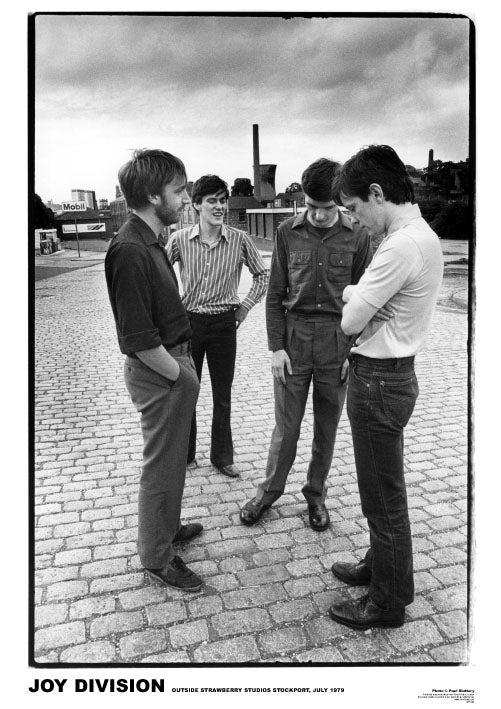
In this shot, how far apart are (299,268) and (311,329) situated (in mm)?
354

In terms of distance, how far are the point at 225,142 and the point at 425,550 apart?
244cm

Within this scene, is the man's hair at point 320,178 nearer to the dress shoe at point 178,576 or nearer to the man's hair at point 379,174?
Result: the man's hair at point 379,174

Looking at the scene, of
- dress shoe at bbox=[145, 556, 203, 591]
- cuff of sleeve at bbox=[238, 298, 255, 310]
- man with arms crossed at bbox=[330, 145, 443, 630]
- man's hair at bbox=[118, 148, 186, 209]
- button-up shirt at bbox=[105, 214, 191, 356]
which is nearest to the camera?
man with arms crossed at bbox=[330, 145, 443, 630]

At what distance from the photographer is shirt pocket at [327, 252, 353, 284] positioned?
3.12 m

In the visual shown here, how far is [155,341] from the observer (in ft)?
7.82

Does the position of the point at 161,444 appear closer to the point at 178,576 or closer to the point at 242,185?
the point at 178,576

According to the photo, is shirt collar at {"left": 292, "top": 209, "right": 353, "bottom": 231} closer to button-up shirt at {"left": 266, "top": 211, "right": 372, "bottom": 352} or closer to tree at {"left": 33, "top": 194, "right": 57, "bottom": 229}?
button-up shirt at {"left": 266, "top": 211, "right": 372, "bottom": 352}

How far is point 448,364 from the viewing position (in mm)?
6832

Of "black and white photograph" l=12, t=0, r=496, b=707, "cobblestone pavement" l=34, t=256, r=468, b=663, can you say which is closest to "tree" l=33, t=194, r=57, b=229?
"black and white photograph" l=12, t=0, r=496, b=707

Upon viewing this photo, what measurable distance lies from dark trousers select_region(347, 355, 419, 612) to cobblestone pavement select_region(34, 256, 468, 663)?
0.25 meters

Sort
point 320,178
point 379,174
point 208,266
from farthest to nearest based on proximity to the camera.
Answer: point 208,266 → point 320,178 → point 379,174

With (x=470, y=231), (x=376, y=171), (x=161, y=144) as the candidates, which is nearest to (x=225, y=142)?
(x=161, y=144)

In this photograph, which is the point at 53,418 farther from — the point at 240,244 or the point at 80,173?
the point at 80,173

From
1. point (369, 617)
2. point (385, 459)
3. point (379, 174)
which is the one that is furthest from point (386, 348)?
point (369, 617)
